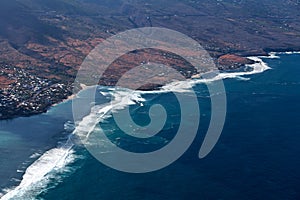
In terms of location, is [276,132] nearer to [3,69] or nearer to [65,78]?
[65,78]

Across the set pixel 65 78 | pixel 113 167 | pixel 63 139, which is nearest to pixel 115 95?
pixel 65 78

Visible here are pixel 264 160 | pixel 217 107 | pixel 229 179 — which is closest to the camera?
pixel 229 179

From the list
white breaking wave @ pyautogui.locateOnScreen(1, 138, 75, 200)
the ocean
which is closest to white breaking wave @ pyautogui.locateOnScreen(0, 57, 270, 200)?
white breaking wave @ pyautogui.locateOnScreen(1, 138, 75, 200)

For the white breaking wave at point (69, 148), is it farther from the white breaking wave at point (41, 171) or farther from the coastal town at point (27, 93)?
the coastal town at point (27, 93)

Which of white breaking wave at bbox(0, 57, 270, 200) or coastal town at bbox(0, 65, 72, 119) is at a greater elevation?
coastal town at bbox(0, 65, 72, 119)

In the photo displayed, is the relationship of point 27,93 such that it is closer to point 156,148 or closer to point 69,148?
point 69,148

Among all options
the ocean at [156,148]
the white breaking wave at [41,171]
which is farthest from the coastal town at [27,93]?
the white breaking wave at [41,171]

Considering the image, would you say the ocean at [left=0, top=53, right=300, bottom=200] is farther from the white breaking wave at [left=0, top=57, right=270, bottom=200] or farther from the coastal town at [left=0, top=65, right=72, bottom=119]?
the coastal town at [left=0, top=65, right=72, bottom=119]
